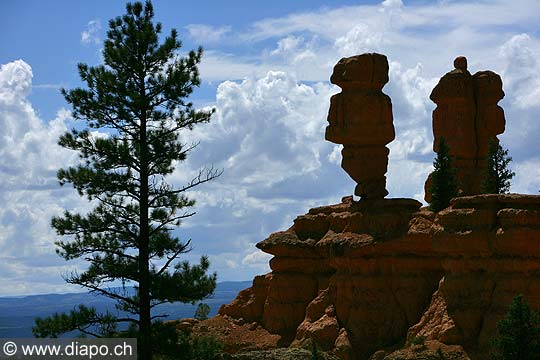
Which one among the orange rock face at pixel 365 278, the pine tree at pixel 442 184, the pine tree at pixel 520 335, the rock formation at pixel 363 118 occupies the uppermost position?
the rock formation at pixel 363 118

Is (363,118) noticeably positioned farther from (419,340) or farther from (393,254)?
(419,340)

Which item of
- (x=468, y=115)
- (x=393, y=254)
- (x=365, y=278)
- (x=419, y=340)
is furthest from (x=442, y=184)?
(x=468, y=115)

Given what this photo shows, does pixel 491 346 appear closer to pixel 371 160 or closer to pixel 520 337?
pixel 520 337

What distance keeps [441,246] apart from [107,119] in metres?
20.5

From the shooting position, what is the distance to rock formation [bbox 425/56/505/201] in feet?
237

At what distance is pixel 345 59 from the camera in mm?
65812

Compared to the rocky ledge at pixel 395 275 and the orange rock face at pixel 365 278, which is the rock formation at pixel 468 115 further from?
the orange rock face at pixel 365 278

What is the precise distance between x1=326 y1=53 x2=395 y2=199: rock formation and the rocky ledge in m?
2.57

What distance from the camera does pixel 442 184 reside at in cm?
6012

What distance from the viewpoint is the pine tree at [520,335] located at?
45.6m

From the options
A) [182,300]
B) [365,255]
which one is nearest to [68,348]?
[182,300]

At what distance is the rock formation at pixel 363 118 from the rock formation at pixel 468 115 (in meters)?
8.08

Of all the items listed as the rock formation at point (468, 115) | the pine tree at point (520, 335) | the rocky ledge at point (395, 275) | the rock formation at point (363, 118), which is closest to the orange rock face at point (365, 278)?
the rocky ledge at point (395, 275)

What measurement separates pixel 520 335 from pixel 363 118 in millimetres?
22842
